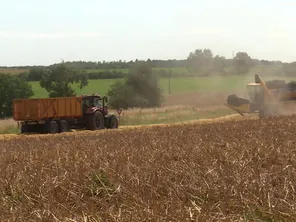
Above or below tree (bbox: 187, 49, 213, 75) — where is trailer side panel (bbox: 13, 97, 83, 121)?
below

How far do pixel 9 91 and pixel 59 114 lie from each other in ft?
129

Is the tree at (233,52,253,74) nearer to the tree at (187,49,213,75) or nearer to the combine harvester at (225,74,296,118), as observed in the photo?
the tree at (187,49,213,75)

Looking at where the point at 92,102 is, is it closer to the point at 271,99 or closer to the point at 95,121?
the point at 95,121

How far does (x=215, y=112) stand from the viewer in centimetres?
5428

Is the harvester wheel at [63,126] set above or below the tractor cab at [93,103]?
below

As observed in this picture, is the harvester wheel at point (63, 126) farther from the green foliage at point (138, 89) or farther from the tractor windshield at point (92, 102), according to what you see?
the green foliage at point (138, 89)

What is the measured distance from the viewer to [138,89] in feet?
264

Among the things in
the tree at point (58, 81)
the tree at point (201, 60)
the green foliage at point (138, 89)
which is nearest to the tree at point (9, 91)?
the tree at point (58, 81)

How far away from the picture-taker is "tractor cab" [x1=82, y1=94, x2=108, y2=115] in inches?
1271

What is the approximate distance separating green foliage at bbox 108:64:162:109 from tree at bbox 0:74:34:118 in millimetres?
11369

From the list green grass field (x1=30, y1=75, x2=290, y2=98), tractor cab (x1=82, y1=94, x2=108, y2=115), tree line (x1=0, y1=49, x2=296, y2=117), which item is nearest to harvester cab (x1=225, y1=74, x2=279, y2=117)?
tractor cab (x1=82, y1=94, x2=108, y2=115)

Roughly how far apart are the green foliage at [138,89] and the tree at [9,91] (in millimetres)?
11369

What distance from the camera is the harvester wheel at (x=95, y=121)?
31.7 meters

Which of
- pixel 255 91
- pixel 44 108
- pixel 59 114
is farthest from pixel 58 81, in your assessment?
pixel 44 108
